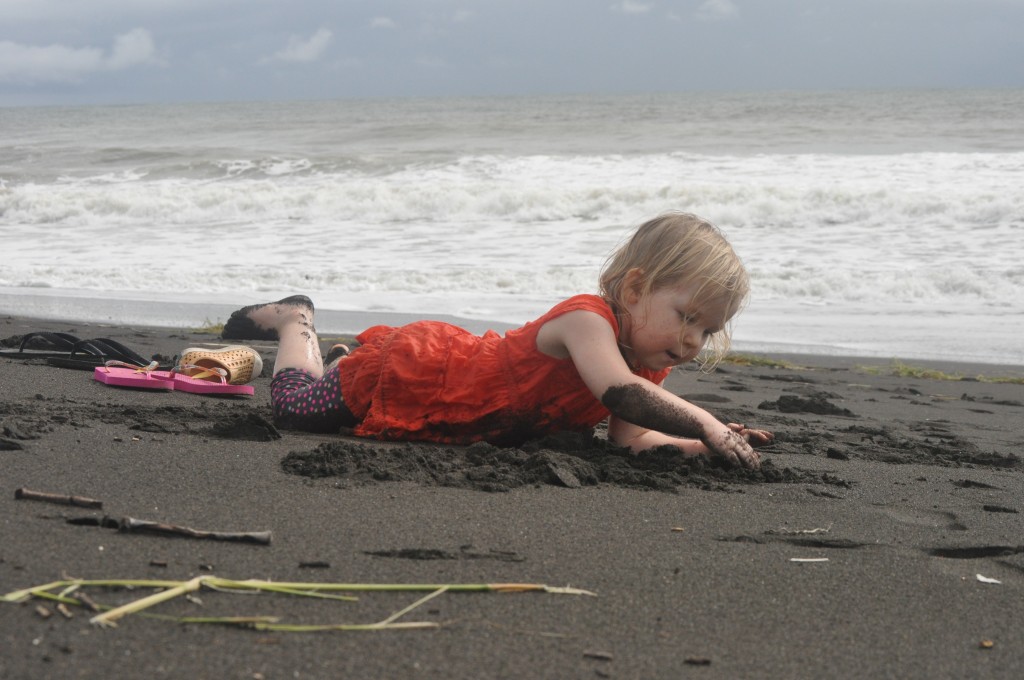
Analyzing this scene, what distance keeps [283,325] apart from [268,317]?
8cm

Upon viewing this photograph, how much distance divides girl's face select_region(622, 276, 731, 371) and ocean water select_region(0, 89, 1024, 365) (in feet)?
11.7

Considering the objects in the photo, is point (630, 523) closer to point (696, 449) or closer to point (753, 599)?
point (753, 599)

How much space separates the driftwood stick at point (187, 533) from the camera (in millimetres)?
1906

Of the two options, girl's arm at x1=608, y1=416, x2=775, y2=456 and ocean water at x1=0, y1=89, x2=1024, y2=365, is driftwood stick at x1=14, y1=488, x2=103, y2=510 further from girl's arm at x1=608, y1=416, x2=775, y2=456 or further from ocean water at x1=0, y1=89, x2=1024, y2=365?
ocean water at x1=0, y1=89, x2=1024, y2=365

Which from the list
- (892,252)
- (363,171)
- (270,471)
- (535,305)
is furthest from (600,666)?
(363,171)

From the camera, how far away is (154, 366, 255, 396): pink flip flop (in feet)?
12.8

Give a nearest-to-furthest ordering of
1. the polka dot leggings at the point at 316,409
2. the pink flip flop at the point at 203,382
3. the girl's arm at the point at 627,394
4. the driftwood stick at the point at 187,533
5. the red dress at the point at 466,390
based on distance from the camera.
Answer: the driftwood stick at the point at 187,533 → the girl's arm at the point at 627,394 → the red dress at the point at 466,390 → the polka dot leggings at the point at 316,409 → the pink flip flop at the point at 203,382

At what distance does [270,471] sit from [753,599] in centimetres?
128

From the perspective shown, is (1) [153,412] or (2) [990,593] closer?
(2) [990,593]

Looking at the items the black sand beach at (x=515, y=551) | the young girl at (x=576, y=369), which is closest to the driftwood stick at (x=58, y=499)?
the black sand beach at (x=515, y=551)

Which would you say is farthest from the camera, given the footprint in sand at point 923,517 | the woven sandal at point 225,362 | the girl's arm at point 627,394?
the woven sandal at point 225,362

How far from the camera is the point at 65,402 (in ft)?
11.4

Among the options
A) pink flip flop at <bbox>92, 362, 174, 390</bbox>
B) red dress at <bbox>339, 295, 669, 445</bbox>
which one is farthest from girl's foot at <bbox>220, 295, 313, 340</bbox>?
red dress at <bbox>339, 295, 669, 445</bbox>

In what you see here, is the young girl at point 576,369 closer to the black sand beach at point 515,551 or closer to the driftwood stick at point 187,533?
the black sand beach at point 515,551
